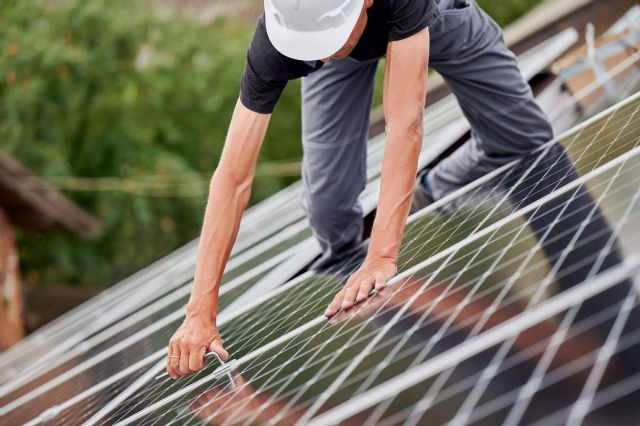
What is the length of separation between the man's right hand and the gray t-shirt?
78cm

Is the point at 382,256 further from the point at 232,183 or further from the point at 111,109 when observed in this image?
the point at 111,109

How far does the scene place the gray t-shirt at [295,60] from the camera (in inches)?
121

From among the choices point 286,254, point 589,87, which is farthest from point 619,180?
point 589,87

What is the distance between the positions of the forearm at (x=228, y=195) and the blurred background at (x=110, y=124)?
13.5 m

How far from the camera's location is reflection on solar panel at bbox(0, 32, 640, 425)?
1.83 m

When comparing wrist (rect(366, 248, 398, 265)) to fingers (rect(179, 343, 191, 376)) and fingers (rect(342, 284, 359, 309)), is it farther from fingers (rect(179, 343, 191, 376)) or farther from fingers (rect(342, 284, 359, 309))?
fingers (rect(179, 343, 191, 376))

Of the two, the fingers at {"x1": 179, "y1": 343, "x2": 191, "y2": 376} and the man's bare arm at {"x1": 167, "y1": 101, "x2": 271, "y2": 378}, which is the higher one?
the man's bare arm at {"x1": 167, "y1": 101, "x2": 271, "y2": 378}

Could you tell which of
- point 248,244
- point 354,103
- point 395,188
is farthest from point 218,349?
point 248,244

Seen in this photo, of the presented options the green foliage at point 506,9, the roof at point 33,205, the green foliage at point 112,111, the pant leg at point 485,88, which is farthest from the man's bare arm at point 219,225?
the green foliage at point 506,9

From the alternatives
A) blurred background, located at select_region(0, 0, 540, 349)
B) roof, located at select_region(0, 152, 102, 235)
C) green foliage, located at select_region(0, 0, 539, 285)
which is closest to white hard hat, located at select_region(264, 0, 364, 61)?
roof, located at select_region(0, 152, 102, 235)

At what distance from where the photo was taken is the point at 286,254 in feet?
16.9

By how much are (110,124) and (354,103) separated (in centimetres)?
1462

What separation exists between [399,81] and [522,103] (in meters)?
1.20

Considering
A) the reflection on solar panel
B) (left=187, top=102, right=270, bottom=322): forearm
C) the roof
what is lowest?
the reflection on solar panel
